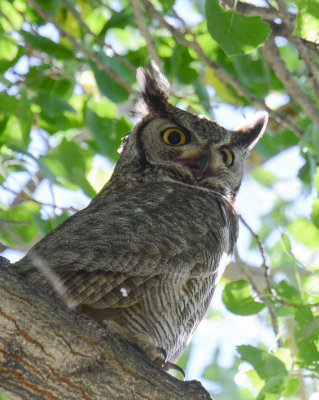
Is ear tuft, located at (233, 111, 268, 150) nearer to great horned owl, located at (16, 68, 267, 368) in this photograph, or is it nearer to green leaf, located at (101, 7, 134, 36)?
great horned owl, located at (16, 68, 267, 368)

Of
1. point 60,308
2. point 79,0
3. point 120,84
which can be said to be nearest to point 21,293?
point 60,308

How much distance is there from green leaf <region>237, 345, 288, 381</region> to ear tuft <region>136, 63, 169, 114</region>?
123cm

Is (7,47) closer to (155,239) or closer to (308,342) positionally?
(155,239)

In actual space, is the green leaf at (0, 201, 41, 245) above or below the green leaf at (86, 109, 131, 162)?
below

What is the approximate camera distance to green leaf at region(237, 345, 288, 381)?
92.8 inches

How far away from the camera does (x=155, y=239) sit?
2117mm

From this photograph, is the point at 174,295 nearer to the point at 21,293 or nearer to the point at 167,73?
the point at 21,293

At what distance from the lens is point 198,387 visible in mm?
1820

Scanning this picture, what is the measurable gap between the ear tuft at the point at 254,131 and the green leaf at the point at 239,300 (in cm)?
88

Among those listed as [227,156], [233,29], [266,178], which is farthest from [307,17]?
[266,178]

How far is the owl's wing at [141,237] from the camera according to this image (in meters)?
1.97

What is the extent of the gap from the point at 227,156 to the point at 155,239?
1.03 meters

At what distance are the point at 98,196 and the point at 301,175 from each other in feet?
3.21

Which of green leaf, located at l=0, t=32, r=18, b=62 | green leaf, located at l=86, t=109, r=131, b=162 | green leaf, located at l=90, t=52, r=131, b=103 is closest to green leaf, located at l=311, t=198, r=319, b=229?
green leaf, located at l=86, t=109, r=131, b=162
